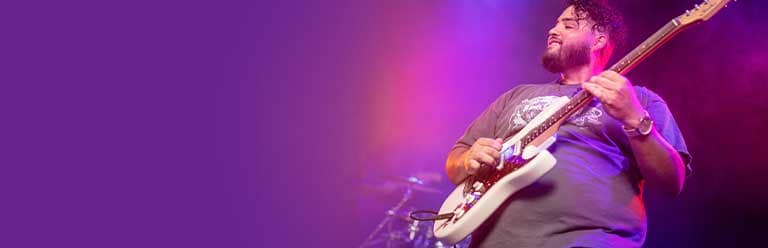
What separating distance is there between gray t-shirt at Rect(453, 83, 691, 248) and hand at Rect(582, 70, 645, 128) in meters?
0.25

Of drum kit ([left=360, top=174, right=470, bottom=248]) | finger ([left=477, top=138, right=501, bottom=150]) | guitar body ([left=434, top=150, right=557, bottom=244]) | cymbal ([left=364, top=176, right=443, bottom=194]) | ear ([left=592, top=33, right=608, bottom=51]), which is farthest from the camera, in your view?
cymbal ([left=364, top=176, right=443, bottom=194])

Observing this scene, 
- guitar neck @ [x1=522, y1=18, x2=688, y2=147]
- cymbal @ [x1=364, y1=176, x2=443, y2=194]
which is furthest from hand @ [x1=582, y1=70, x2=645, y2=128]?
cymbal @ [x1=364, y1=176, x2=443, y2=194]

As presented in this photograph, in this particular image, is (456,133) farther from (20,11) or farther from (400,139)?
(20,11)

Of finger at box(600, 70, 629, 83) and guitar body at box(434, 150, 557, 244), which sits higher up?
finger at box(600, 70, 629, 83)

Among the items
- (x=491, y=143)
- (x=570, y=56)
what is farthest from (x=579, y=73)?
(x=491, y=143)

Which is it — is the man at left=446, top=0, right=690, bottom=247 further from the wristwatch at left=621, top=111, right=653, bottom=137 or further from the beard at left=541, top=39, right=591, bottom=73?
the beard at left=541, top=39, right=591, bottom=73

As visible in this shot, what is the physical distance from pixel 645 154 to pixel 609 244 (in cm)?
34

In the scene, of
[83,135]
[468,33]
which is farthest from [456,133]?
[83,135]

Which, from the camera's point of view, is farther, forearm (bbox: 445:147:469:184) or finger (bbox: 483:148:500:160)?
forearm (bbox: 445:147:469:184)

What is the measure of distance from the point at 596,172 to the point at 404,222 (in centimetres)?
436

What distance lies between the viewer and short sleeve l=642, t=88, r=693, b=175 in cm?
196

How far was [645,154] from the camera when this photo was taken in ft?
6.03

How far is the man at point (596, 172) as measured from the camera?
5.90ft

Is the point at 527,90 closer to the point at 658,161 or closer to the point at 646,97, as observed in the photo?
the point at 646,97
